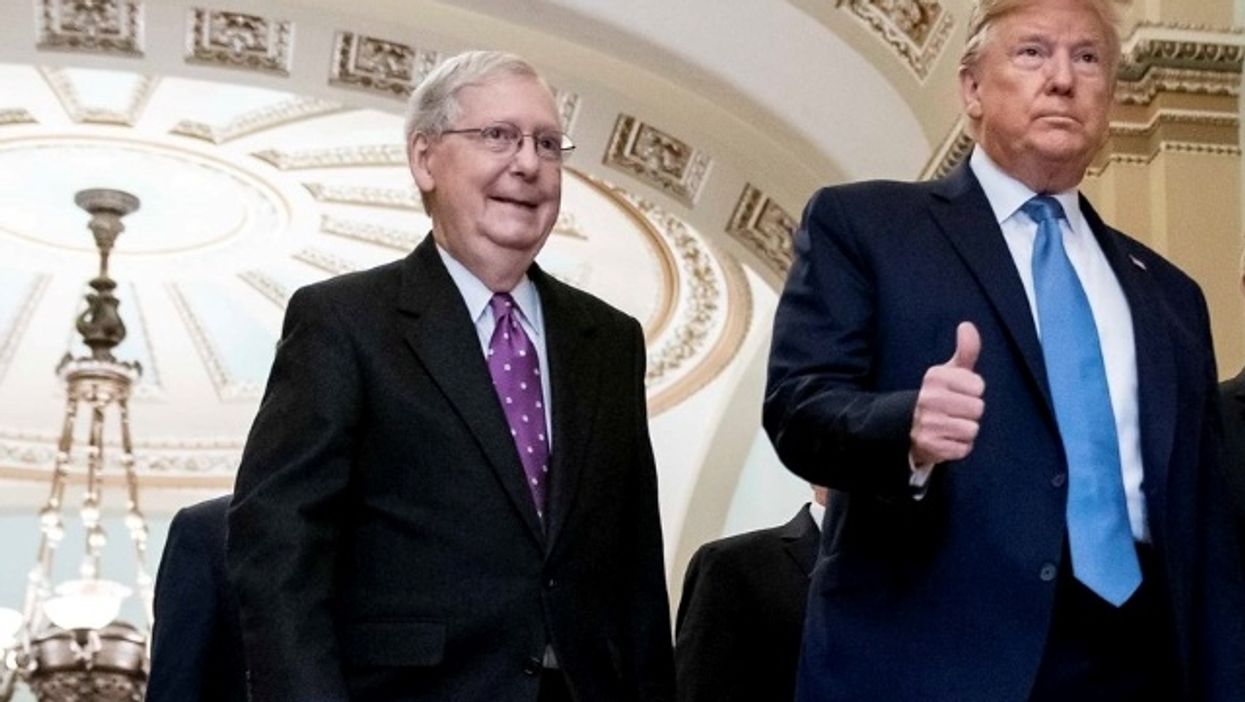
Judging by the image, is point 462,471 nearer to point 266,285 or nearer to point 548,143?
Result: point 548,143

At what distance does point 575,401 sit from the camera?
3.43 meters

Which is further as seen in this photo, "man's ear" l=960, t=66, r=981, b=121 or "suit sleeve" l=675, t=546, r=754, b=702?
"suit sleeve" l=675, t=546, r=754, b=702

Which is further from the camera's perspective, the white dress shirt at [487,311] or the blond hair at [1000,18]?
the white dress shirt at [487,311]

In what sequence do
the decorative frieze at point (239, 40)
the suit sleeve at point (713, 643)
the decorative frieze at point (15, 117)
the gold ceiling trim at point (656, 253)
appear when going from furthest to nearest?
the gold ceiling trim at point (656, 253) < the decorative frieze at point (15, 117) < the decorative frieze at point (239, 40) < the suit sleeve at point (713, 643)

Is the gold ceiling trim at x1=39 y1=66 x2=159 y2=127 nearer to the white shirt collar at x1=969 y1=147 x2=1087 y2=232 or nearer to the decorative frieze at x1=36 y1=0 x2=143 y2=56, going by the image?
the decorative frieze at x1=36 y1=0 x2=143 y2=56

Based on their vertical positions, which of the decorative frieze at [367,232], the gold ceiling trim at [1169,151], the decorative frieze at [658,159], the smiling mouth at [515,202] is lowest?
the decorative frieze at [367,232]

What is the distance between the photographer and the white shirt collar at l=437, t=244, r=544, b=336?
3477mm

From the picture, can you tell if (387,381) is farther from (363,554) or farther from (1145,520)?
(1145,520)

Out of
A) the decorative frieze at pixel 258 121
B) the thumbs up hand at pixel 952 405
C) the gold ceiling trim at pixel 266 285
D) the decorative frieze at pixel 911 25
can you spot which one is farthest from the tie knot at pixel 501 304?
the gold ceiling trim at pixel 266 285

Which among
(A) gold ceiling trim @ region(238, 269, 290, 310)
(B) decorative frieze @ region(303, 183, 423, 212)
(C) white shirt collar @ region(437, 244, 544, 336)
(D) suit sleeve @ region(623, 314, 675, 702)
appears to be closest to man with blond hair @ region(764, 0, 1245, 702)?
A: (D) suit sleeve @ region(623, 314, 675, 702)

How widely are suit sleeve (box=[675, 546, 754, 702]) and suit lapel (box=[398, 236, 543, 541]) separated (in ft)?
4.56

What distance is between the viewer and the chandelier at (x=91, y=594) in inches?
478

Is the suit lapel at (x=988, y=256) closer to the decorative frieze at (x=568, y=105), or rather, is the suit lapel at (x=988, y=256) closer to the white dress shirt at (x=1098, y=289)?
the white dress shirt at (x=1098, y=289)

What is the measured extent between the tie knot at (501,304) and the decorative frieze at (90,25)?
6.07 metres
